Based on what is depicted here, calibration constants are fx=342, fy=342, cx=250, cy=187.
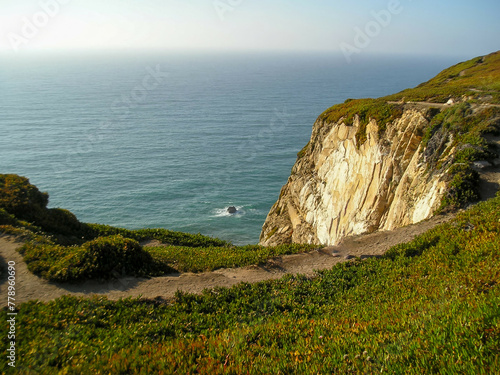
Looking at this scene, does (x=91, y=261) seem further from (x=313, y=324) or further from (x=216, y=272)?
(x=313, y=324)

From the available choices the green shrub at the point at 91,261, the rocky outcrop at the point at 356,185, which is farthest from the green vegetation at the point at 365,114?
the green shrub at the point at 91,261

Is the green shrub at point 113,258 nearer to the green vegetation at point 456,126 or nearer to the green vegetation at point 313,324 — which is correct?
the green vegetation at point 313,324

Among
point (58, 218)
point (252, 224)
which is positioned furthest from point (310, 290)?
point (252, 224)

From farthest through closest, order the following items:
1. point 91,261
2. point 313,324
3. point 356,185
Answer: point 356,185 < point 91,261 < point 313,324

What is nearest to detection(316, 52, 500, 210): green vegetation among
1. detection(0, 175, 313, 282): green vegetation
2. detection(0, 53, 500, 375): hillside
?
detection(0, 53, 500, 375): hillside

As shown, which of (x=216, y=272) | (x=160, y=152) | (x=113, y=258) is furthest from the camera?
(x=160, y=152)

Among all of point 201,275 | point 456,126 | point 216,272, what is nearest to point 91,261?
point 201,275

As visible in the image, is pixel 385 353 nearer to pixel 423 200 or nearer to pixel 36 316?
pixel 36 316
